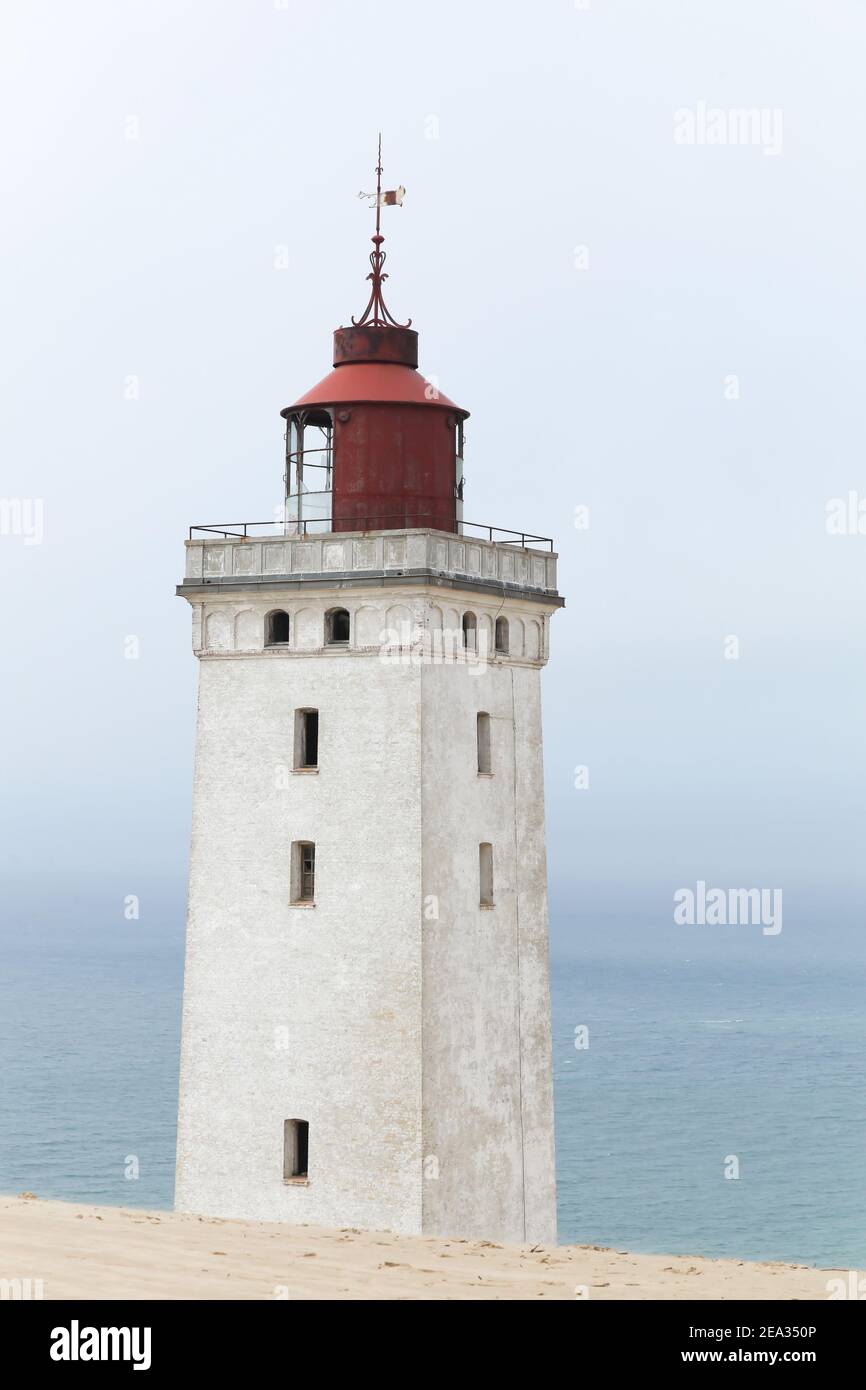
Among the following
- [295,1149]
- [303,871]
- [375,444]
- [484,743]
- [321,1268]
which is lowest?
[321,1268]

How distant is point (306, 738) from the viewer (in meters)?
29.9

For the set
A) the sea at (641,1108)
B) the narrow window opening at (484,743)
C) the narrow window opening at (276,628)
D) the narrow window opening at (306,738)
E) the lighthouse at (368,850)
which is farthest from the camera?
the sea at (641,1108)

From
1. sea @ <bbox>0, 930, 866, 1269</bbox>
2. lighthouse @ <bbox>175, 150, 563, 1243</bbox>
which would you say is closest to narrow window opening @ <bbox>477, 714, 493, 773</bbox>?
lighthouse @ <bbox>175, 150, 563, 1243</bbox>

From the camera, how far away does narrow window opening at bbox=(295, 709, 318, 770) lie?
97.8 feet

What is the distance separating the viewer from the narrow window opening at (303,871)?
97.3 feet

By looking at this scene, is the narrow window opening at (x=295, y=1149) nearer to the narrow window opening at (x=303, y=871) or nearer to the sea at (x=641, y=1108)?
the narrow window opening at (x=303, y=871)

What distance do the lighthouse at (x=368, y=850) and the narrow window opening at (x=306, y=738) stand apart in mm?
36

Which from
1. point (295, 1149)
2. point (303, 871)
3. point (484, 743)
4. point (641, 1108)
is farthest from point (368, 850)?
point (641, 1108)

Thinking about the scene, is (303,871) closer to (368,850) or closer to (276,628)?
(368,850)

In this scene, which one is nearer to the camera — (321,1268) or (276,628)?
(321,1268)

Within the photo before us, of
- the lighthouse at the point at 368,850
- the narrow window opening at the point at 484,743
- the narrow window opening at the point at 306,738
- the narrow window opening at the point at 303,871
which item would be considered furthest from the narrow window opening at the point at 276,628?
the narrow window opening at the point at 484,743

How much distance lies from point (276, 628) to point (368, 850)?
3.63m
